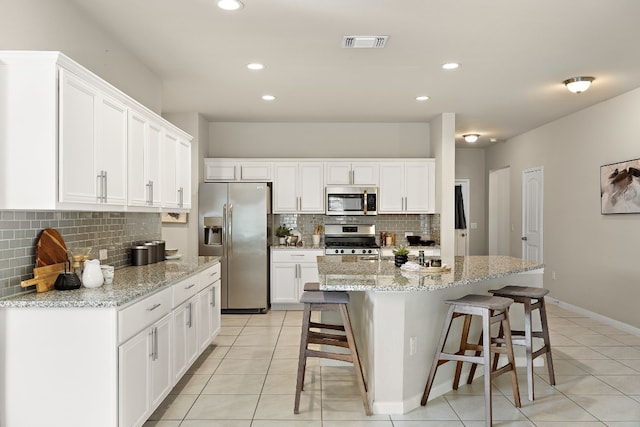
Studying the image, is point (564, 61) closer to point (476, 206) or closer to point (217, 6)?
point (217, 6)

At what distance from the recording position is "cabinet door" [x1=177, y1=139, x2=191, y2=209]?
14.8ft

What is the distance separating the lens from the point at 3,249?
2.58 meters

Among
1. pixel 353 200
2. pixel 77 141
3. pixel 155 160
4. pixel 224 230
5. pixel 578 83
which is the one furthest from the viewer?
pixel 353 200

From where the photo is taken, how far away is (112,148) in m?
3.07

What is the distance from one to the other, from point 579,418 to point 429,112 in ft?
14.3

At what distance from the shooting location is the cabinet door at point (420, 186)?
22.9 ft

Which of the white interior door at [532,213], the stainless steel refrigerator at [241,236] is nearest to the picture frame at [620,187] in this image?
the white interior door at [532,213]

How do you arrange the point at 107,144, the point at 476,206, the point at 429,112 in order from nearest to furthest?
the point at 107,144
the point at 429,112
the point at 476,206

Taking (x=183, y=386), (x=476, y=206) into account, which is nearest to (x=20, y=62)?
(x=183, y=386)

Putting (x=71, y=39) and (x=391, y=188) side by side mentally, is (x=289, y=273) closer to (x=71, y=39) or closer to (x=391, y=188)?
(x=391, y=188)

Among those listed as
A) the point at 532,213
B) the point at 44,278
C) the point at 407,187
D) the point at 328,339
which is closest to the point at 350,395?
the point at 328,339

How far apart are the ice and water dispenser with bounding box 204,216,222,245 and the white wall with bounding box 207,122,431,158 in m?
1.24

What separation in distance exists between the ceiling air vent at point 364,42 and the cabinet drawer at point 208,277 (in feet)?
7.48

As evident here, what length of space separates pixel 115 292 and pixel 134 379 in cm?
49
